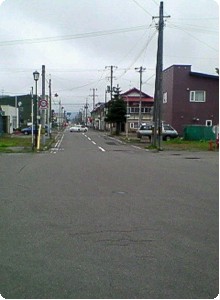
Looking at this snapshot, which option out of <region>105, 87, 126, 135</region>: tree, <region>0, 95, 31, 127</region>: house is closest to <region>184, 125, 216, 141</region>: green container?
<region>105, 87, 126, 135</region>: tree

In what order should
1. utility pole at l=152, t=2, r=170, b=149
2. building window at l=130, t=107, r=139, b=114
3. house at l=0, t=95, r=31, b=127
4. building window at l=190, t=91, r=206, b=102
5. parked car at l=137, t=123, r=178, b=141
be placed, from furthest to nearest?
house at l=0, t=95, r=31, b=127, building window at l=130, t=107, r=139, b=114, building window at l=190, t=91, r=206, b=102, parked car at l=137, t=123, r=178, b=141, utility pole at l=152, t=2, r=170, b=149

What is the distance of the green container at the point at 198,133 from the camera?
35.3 metres

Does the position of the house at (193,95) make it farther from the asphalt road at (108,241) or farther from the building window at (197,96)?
the asphalt road at (108,241)

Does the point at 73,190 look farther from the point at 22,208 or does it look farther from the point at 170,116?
the point at 170,116

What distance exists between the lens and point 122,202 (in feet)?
25.3

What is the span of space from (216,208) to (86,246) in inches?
129

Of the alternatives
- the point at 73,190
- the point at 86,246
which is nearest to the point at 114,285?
the point at 86,246

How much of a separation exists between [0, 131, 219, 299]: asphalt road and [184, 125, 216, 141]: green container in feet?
86.5

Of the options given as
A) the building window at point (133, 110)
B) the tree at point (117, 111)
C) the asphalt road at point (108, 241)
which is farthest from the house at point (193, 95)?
the asphalt road at point (108, 241)

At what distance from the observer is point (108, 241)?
5.20 m

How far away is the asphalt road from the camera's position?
12.5ft

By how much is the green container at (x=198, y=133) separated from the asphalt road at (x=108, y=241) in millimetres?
26351

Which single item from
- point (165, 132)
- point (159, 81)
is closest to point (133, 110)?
point (165, 132)

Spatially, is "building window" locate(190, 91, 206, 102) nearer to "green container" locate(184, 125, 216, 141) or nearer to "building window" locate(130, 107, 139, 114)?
"green container" locate(184, 125, 216, 141)
